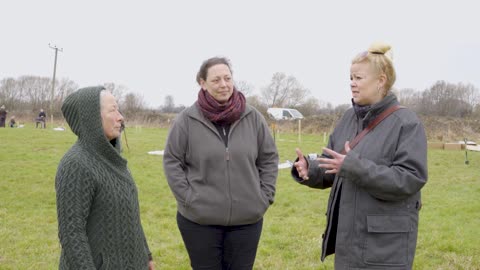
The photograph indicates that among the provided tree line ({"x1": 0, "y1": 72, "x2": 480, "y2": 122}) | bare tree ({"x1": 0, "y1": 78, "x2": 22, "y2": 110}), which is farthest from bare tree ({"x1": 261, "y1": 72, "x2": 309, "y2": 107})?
bare tree ({"x1": 0, "y1": 78, "x2": 22, "y2": 110})

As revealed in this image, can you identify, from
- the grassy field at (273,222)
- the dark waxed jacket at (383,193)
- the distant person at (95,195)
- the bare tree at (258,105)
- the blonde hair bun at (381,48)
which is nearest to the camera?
the distant person at (95,195)

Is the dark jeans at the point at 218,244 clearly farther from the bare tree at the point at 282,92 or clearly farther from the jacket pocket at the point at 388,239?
the bare tree at the point at 282,92

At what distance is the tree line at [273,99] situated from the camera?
44.6m

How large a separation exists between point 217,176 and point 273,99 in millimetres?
58752

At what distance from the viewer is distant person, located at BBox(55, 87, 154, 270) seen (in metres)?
1.94

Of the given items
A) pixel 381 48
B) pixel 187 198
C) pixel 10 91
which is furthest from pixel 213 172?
pixel 10 91

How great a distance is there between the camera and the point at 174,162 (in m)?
2.96

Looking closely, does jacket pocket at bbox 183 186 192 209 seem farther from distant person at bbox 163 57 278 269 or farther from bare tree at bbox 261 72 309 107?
bare tree at bbox 261 72 309 107

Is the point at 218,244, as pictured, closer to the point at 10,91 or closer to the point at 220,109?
the point at 220,109

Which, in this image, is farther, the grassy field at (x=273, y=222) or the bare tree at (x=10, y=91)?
the bare tree at (x=10, y=91)

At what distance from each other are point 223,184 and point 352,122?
937 millimetres

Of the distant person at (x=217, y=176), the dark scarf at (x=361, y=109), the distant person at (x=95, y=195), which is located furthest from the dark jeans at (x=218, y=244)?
the dark scarf at (x=361, y=109)

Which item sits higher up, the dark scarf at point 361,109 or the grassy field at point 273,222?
the dark scarf at point 361,109

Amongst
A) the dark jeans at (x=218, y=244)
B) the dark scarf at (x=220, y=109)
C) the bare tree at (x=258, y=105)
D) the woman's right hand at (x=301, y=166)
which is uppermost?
the bare tree at (x=258, y=105)
